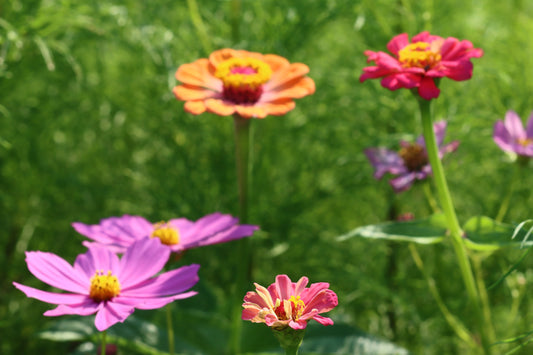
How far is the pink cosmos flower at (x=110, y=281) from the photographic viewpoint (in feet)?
1.46

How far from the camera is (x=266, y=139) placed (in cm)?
96

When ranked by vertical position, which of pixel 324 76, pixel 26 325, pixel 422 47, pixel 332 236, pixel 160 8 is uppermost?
pixel 160 8

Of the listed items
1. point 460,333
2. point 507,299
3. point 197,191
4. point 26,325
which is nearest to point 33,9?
point 197,191

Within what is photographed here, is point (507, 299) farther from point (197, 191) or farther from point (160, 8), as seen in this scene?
point (160, 8)

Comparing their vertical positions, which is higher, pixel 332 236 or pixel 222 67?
pixel 222 67

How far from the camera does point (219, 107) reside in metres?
0.58

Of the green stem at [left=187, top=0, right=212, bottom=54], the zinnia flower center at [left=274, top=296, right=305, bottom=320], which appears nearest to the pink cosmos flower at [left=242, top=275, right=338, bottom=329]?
the zinnia flower center at [left=274, top=296, right=305, bottom=320]

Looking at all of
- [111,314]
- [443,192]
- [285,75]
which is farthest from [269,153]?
[111,314]

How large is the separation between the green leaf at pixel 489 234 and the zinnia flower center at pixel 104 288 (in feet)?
1.02

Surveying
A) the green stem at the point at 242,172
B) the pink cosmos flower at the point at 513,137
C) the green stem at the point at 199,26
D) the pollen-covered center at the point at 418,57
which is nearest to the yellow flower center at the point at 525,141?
the pink cosmos flower at the point at 513,137

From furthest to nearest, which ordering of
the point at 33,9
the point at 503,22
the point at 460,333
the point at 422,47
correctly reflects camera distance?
the point at 503,22 < the point at 33,9 < the point at 460,333 < the point at 422,47

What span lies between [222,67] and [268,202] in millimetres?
374

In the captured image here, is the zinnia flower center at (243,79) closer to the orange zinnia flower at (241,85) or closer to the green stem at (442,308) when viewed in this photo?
the orange zinnia flower at (241,85)

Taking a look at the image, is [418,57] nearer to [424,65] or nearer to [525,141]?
[424,65]
